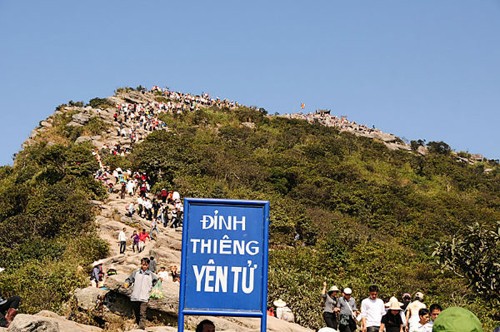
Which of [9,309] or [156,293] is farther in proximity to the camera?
[156,293]

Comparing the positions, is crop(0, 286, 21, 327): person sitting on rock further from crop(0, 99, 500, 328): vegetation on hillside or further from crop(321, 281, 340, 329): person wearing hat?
crop(321, 281, 340, 329): person wearing hat

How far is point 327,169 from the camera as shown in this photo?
4203cm

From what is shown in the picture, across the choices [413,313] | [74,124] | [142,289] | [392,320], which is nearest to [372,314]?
[392,320]

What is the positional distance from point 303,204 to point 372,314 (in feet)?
83.3

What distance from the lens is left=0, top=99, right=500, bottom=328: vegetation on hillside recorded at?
56.9 feet

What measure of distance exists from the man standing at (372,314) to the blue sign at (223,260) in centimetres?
502

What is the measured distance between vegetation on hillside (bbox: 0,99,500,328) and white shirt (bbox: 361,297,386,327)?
8.56 feet

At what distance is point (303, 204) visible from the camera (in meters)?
34.7

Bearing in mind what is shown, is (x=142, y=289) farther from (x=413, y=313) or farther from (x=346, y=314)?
(x=413, y=313)

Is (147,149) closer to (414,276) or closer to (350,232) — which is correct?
(350,232)

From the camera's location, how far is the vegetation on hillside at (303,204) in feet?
56.9

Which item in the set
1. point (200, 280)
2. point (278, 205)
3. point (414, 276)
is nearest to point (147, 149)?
point (278, 205)

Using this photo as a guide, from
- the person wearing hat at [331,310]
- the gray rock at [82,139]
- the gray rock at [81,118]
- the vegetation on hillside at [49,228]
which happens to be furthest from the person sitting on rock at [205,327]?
the gray rock at [81,118]

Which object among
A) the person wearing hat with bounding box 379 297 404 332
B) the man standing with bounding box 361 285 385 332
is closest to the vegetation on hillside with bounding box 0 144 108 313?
the man standing with bounding box 361 285 385 332
